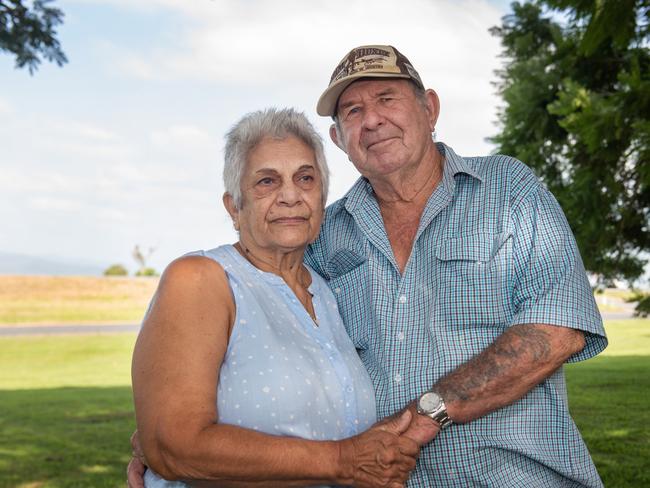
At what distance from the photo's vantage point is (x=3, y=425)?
10.9 m

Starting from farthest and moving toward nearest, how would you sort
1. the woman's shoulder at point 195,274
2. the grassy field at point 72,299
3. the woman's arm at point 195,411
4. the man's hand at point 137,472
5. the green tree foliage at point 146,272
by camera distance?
1. the green tree foliage at point 146,272
2. the grassy field at point 72,299
3. the man's hand at point 137,472
4. the woman's shoulder at point 195,274
5. the woman's arm at point 195,411

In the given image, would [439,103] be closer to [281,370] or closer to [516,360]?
[516,360]

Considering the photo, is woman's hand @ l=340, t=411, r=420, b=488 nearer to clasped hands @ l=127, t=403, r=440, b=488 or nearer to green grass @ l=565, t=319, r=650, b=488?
clasped hands @ l=127, t=403, r=440, b=488

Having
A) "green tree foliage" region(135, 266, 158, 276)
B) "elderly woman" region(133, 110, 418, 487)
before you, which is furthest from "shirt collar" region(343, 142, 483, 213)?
"green tree foliage" region(135, 266, 158, 276)

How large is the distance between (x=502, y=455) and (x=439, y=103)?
4.72 feet

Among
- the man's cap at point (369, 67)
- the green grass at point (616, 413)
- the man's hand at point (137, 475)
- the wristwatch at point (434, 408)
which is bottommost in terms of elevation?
the green grass at point (616, 413)

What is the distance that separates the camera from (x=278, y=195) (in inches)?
93.9

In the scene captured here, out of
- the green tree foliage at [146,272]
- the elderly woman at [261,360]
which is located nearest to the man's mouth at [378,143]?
the elderly woman at [261,360]

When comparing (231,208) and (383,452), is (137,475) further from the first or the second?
(231,208)

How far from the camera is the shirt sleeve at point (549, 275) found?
2.44 metres

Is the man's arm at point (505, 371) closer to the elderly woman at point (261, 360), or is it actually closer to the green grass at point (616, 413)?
the elderly woman at point (261, 360)

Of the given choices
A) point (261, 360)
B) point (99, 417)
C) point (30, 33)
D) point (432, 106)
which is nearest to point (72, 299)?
point (99, 417)

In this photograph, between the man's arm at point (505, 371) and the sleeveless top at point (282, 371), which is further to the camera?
the man's arm at point (505, 371)

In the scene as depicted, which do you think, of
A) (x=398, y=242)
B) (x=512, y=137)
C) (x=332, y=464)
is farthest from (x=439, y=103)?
(x=512, y=137)
